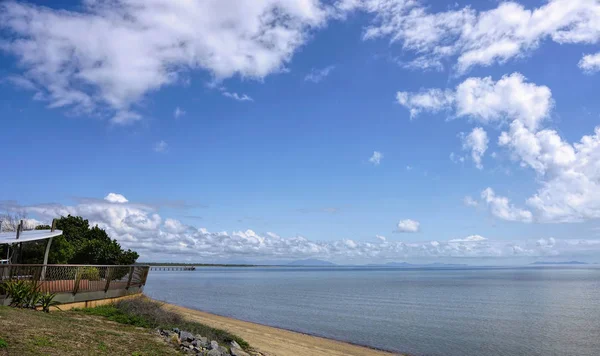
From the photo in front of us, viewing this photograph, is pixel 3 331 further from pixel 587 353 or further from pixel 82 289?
pixel 587 353

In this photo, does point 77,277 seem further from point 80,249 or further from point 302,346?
point 80,249

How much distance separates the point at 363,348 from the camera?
26.2 m

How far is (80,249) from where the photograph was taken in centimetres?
3850

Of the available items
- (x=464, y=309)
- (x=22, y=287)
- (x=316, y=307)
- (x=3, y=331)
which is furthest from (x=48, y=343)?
(x=464, y=309)

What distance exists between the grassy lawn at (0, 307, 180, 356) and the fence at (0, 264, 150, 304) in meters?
2.12

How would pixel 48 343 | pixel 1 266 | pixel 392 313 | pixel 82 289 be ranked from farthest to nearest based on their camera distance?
pixel 392 313 → pixel 82 289 → pixel 1 266 → pixel 48 343

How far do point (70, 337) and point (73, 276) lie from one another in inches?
304

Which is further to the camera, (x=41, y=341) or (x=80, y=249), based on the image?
(x=80, y=249)

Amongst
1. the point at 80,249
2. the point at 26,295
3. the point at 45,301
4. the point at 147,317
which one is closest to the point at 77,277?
the point at 45,301

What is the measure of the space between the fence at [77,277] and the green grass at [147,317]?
1.06m

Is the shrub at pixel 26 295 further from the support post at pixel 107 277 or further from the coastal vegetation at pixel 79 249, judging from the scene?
the coastal vegetation at pixel 79 249

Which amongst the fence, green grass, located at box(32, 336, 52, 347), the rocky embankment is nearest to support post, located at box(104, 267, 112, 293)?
the fence

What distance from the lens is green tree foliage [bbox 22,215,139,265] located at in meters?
35.1

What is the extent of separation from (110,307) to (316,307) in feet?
109
